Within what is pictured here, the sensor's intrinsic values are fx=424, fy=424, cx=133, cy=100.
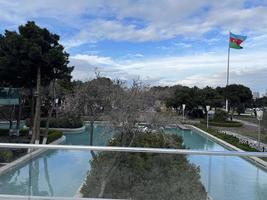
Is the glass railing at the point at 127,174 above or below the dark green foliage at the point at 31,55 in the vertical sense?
below

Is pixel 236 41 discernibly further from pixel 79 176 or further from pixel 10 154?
pixel 10 154

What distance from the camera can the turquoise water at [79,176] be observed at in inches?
188

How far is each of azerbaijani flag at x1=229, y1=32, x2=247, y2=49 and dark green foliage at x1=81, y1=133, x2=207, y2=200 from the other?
171ft

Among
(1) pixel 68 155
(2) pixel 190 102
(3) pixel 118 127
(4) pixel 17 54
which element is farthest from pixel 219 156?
(2) pixel 190 102

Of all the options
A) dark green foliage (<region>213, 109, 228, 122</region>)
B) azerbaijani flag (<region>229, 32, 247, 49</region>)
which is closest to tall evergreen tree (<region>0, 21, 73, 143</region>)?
dark green foliage (<region>213, 109, 228, 122</region>)

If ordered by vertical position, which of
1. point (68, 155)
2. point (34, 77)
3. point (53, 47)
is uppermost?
point (53, 47)

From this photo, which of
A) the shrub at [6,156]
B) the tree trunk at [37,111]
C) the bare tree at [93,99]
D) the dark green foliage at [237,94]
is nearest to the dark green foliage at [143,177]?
the shrub at [6,156]

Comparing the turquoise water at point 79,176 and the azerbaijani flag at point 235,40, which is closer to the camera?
the turquoise water at point 79,176

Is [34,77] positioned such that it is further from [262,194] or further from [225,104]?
[225,104]

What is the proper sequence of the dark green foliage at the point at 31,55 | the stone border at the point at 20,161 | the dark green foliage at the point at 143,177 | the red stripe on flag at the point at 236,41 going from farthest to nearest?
1. the red stripe on flag at the point at 236,41
2. the dark green foliage at the point at 31,55
3. the dark green foliage at the point at 143,177
4. the stone border at the point at 20,161

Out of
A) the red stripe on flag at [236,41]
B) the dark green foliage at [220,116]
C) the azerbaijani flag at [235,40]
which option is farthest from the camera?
the dark green foliage at [220,116]

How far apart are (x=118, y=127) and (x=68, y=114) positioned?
11.6 metres

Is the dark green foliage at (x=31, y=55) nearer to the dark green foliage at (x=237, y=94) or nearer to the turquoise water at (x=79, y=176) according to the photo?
the turquoise water at (x=79, y=176)

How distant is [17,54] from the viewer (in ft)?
81.0
